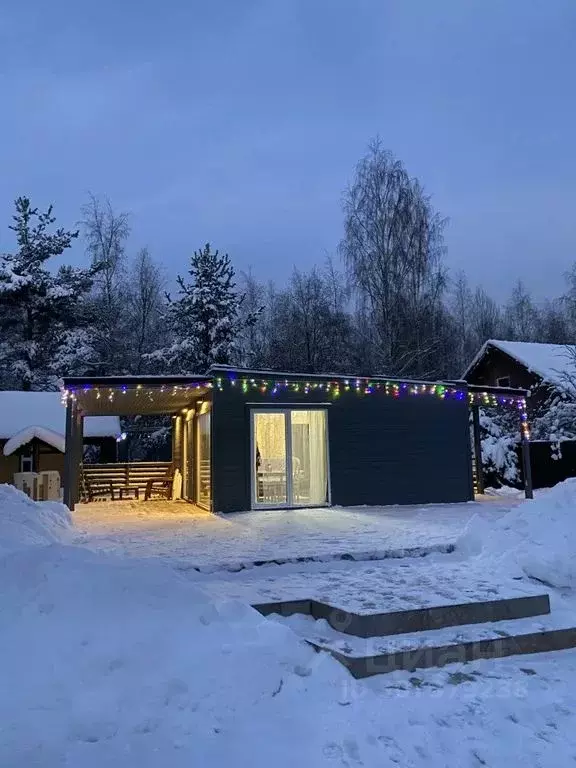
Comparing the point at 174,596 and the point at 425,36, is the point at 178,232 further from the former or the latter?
the point at 174,596

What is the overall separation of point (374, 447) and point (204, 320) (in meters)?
11.3

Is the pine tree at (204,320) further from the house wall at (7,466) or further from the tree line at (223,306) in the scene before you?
the house wall at (7,466)

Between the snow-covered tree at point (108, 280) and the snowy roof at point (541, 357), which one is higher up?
the snow-covered tree at point (108, 280)

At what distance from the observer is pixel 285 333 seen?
25328 mm

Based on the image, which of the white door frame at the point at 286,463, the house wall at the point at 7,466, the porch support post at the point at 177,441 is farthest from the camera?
Result: the house wall at the point at 7,466

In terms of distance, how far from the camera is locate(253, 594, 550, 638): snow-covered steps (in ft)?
14.1

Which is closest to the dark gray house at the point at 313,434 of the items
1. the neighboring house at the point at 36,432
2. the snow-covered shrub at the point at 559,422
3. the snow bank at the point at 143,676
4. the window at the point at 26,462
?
the neighboring house at the point at 36,432

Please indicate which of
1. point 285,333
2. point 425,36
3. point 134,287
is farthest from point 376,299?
point 134,287

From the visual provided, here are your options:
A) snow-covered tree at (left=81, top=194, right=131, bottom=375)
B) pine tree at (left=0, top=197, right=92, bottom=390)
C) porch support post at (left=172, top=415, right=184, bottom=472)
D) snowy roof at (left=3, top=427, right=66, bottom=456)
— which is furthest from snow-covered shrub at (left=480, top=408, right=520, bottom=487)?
pine tree at (left=0, top=197, right=92, bottom=390)

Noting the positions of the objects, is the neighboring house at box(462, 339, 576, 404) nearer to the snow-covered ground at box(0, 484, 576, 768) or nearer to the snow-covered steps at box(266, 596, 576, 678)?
the snow-covered steps at box(266, 596, 576, 678)

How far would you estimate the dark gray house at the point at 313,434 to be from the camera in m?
10.9

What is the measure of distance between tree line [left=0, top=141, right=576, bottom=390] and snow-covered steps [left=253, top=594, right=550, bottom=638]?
50.0 ft

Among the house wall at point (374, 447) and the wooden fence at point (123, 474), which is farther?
the wooden fence at point (123, 474)

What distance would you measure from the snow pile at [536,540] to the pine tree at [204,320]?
15435 millimetres
